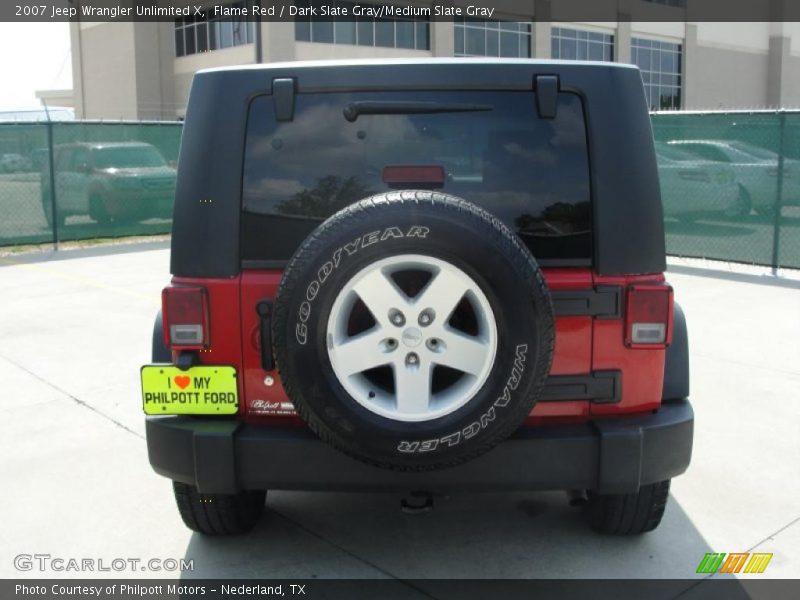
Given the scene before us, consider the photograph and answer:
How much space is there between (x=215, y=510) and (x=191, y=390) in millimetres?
654

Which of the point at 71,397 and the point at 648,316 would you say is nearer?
the point at 648,316

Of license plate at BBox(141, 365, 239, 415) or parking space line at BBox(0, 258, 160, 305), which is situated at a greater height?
license plate at BBox(141, 365, 239, 415)

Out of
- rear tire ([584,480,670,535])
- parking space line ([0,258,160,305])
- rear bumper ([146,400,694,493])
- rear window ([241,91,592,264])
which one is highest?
rear window ([241,91,592,264])

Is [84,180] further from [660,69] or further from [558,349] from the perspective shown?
[660,69]

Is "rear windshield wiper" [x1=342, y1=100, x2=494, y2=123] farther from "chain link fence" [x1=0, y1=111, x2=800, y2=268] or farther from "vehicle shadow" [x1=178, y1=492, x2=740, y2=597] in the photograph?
"chain link fence" [x1=0, y1=111, x2=800, y2=268]

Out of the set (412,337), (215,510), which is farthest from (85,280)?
(412,337)

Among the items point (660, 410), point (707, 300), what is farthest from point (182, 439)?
point (707, 300)

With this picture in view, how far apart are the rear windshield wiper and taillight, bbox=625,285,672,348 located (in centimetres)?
84

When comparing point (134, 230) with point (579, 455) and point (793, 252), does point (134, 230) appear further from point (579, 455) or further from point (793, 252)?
point (579, 455)

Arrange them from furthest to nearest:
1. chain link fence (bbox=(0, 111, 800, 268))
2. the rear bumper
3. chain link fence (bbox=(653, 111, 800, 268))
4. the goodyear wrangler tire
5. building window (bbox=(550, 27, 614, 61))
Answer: building window (bbox=(550, 27, 614, 61)) < chain link fence (bbox=(0, 111, 800, 268)) < chain link fence (bbox=(653, 111, 800, 268)) < the rear bumper < the goodyear wrangler tire

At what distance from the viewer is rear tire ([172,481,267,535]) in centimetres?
353

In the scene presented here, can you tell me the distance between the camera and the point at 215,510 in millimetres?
3574

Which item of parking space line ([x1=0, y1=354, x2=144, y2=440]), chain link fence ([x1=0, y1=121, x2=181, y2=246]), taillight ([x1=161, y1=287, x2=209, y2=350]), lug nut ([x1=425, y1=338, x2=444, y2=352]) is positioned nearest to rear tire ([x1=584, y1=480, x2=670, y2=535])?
lug nut ([x1=425, y1=338, x2=444, y2=352])

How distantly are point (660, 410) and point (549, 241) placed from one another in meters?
0.79
